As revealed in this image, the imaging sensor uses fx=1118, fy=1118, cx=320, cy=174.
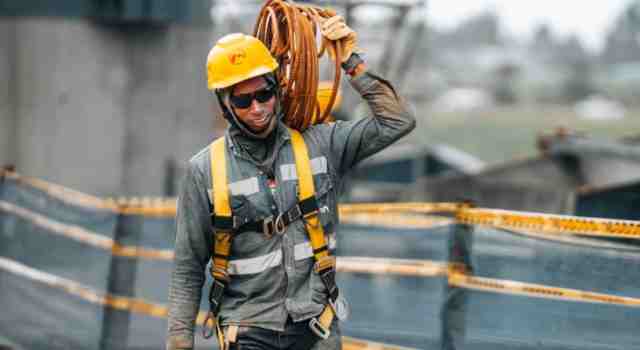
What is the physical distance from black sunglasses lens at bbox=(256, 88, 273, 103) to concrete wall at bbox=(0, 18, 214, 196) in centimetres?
876

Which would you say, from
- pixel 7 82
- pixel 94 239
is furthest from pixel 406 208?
pixel 7 82

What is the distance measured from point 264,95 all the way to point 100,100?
885 centimetres

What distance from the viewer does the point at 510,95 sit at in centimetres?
8338

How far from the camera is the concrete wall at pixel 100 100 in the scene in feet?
41.7

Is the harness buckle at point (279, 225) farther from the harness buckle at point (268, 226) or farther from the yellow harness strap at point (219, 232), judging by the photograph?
the yellow harness strap at point (219, 232)

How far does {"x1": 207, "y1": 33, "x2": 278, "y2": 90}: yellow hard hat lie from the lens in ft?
14.6

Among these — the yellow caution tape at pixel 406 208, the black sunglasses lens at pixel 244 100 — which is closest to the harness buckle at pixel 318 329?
the black sunglasses lens at pixel 244 100

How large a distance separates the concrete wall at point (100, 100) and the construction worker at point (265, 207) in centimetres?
860

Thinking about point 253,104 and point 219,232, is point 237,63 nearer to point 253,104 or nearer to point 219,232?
point 253,104

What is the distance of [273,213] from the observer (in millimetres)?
4473

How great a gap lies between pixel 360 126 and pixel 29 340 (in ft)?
14.6

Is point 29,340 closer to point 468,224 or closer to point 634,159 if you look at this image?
point 468,224

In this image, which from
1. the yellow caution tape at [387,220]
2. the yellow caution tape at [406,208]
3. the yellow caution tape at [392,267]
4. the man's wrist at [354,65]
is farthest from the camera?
the yellow caution tape at [387,220]

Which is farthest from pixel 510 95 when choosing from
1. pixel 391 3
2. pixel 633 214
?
pixel 633 214
